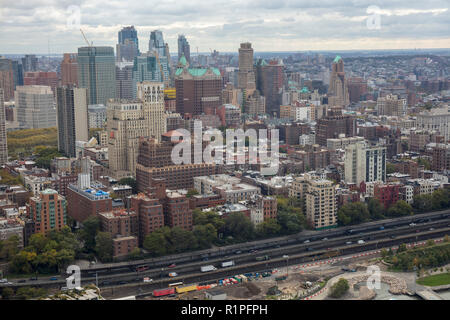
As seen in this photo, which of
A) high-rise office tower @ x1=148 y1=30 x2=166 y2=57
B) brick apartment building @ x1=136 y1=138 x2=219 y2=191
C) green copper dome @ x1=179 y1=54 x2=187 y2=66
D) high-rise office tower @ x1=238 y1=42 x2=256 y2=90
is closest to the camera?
brick apartment building @ x1=136 y1=138 x2=219 y2=191

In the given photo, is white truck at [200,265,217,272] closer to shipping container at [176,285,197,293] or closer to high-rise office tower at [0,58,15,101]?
shipping container at [176,285,197,293]

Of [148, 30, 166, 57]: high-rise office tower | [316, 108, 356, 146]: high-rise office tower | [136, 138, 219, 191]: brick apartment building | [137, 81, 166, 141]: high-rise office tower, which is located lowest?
[136, 138, 219, 191]: brick apartment building

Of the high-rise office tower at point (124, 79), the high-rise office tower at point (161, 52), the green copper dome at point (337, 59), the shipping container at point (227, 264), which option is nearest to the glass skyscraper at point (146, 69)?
the high-rise office tower at point (124, 79)

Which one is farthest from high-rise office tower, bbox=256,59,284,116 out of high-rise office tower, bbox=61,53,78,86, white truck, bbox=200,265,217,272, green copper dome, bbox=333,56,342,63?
white truck, bbox=200,265,217,272
